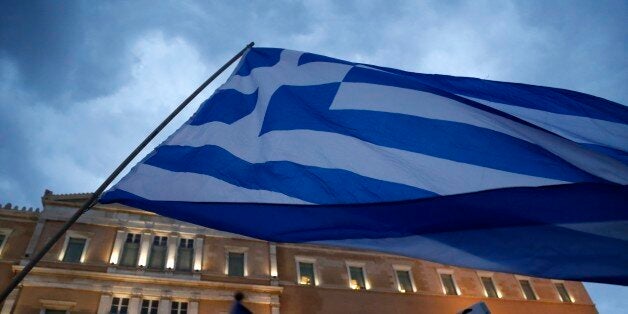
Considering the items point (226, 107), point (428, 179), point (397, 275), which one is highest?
point (397, 275)

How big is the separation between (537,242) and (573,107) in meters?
2.32

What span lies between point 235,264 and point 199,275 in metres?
2.56

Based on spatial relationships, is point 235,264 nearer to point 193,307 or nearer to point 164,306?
point 193,307

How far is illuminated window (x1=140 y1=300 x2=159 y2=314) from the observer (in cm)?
2308

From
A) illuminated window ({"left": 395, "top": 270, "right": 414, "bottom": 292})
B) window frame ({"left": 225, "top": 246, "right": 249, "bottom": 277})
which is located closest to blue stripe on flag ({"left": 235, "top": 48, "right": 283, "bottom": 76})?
window frame ({"left": 225, "top": 246, "right": 249, "bottom": 277})

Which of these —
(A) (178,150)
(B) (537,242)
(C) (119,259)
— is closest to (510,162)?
(B) (537,242)

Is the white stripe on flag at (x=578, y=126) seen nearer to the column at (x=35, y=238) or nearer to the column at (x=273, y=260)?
the column at (x=273, y=260)

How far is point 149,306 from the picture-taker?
76.3ft

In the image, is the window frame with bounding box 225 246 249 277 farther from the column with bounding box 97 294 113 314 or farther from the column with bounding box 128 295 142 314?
the column with bounding box 97 294 113 314

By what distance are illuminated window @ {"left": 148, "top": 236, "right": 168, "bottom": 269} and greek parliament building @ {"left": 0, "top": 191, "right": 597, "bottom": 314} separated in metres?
0.06

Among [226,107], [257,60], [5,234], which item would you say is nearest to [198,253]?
[5,234]

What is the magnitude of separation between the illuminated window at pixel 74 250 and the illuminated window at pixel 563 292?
3183cm

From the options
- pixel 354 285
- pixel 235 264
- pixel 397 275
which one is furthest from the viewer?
pixel 397 275

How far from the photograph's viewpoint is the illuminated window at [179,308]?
2346 centimetres
